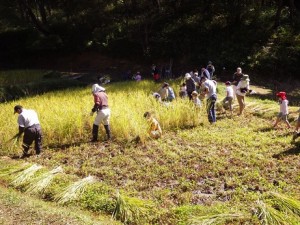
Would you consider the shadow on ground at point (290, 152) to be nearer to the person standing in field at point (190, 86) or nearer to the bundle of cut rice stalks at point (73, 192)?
the bundle of cut rice stalks at point (73, 192)

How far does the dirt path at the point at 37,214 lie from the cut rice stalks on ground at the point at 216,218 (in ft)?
4.40

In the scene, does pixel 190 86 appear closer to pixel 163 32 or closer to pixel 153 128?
pixel 153 128

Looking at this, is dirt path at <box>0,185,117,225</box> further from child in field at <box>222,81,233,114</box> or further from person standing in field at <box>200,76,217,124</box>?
A: child in field at <box>222,81,233,114</box>

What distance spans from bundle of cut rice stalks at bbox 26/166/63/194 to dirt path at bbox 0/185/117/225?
0.31 meters

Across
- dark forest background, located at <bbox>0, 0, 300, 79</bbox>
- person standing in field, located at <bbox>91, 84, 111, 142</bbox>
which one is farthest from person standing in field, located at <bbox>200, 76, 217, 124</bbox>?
dark forest background, located at <bbox>0, 0, 300, 79</bbox>

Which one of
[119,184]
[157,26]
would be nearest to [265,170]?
[119,184]

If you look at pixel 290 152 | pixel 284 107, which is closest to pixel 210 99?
pixel 284 107

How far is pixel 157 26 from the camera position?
23.2 meters

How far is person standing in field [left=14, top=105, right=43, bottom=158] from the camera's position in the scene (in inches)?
345

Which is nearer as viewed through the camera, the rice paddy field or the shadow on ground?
the rice paddy field

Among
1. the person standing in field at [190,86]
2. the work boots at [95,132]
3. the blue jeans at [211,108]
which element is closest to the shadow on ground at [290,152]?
the blue jeans at [211,108]

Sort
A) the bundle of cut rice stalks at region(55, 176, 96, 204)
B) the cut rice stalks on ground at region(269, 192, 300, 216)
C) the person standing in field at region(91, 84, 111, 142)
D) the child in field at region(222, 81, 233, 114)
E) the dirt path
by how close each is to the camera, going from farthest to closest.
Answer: the child in field at region(222, 81, 233, 114) < the person standing in field at region(91, 84, 111, 142) < the bundle of cut rice stalks at region(55, 176, 96, 204) < the dirt path < the cut rice stalks on ground at region(269, 192, 300, 216)

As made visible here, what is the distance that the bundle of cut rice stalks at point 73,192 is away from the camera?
22.2 feet

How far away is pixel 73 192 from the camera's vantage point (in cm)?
686
